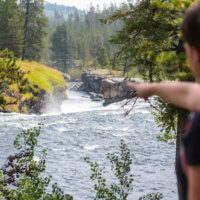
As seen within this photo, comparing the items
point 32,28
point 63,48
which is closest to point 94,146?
point 32,28

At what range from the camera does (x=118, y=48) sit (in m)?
7.38

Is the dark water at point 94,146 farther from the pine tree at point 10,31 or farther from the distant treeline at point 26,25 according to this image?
the distant treeline at point 26,25

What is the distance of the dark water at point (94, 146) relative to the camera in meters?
12.7

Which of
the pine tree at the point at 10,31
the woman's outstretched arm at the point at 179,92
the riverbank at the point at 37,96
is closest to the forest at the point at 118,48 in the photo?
the pine tree at the point at 10,31

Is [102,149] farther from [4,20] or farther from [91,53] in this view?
[91,53]

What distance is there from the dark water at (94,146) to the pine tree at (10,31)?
63.9ft

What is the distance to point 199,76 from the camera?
133 cm

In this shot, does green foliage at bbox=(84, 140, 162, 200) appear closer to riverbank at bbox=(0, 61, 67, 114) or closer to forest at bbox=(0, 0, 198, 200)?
forest at bbox=(0, 0, 198, 200)

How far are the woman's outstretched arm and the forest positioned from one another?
0.94 m

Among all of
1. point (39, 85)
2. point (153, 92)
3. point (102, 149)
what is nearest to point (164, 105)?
point (153, 92)

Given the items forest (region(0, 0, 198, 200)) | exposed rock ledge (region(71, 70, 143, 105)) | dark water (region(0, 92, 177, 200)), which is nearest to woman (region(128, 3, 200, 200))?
forest (region(0, 0, 198, 200))

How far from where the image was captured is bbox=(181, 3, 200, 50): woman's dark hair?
1141 mm

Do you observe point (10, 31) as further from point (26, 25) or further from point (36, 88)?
point (36, 88)

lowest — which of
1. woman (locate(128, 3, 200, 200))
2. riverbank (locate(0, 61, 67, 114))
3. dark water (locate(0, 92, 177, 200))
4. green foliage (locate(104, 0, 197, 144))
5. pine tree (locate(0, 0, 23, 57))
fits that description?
dark water (locate(0, 92, 177, 200))
